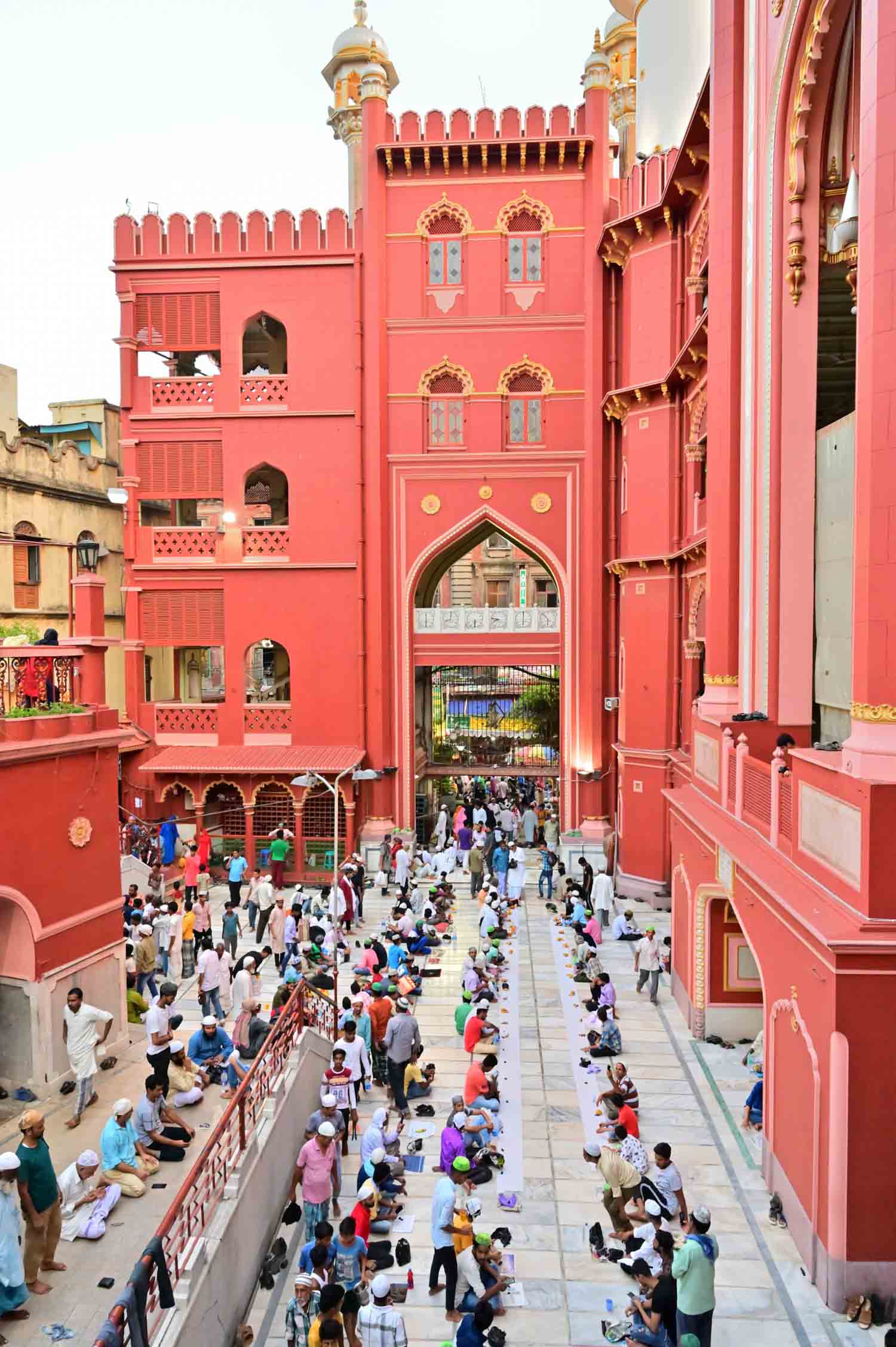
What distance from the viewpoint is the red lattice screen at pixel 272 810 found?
65.5ft

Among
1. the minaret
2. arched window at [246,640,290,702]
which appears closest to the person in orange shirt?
arched window at [246,640,290,702]

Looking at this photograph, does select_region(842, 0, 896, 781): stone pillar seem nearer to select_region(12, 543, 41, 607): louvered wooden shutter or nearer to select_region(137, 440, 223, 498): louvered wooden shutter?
select_region(137, 440, 223, 498): louvered wooden shutter

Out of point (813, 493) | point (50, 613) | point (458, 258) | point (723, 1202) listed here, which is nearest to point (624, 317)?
point (458, 258)

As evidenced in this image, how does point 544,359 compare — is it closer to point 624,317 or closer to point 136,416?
point 624,317

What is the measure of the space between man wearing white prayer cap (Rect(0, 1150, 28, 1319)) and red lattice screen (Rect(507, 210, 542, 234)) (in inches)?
746

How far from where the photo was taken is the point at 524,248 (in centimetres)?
2006

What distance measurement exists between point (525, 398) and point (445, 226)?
391cm

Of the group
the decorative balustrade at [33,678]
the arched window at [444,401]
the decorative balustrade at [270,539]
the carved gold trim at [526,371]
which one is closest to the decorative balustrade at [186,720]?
the decorative balustrade at [270,539]

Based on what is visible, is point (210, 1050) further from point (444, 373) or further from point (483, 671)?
point (483, 671)

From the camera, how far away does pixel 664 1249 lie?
6543 mm

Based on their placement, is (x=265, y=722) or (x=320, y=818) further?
(x=265, y=722)

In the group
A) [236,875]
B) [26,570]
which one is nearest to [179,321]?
[26,570]

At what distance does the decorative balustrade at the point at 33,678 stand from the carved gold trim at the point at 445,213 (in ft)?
44.8

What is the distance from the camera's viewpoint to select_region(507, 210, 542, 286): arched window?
20000 mm
